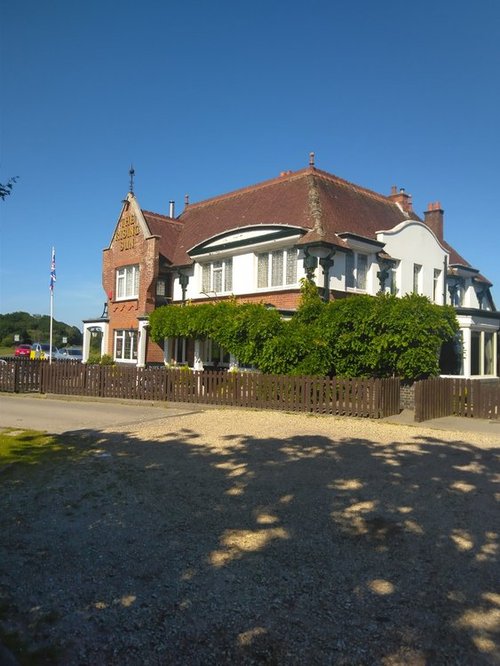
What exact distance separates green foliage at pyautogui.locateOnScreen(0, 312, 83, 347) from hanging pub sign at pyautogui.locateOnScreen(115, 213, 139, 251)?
206ft

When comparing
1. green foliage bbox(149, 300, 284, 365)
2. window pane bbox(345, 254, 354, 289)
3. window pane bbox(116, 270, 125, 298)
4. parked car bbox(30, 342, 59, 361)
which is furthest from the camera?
parked car bbox(30, 342, 59, 361)

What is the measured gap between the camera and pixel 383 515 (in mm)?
6398

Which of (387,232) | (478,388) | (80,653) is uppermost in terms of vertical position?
(387,232)

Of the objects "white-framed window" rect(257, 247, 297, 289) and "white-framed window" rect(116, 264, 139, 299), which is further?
"white-framed window" rect(116, 264, 139, 299)

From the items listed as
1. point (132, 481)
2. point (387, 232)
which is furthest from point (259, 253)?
point (132, 481)

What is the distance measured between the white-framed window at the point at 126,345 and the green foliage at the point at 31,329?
62.8m

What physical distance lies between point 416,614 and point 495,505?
10.9 feet

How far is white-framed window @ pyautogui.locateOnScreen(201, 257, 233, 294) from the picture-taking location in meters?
24.4

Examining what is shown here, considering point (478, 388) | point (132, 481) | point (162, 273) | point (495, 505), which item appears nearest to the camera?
point (495, 505)

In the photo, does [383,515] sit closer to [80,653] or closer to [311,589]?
[311,589]

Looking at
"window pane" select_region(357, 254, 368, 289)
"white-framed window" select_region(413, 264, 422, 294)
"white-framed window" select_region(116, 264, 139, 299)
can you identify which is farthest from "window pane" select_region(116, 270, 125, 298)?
"white-framed window" select_region(413, 264, 422, 294)

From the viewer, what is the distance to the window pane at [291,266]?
2152 cm

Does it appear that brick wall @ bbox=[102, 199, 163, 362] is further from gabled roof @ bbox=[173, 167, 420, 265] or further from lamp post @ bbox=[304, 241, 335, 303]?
lamp post @ bbox=[304, 241, 335, 303]

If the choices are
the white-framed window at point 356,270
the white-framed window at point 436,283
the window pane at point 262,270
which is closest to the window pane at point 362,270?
the white-framed window at point 356,270
